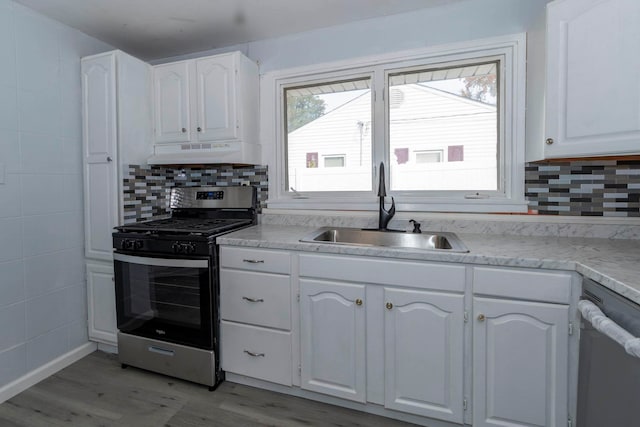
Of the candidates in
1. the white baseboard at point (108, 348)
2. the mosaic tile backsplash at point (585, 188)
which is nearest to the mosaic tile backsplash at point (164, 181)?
the white baseboard at point (108, 348)

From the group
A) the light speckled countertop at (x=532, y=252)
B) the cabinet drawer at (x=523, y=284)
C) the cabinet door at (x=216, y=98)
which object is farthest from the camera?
the cabinet door at (x=216, y=98)

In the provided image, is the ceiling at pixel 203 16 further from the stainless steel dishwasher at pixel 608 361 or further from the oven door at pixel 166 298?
the stainless steel dishwasher at pixel 608 361

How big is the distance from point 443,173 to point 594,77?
87 centimetres

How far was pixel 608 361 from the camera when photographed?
3.32ft

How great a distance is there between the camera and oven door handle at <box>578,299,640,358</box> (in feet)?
2.71

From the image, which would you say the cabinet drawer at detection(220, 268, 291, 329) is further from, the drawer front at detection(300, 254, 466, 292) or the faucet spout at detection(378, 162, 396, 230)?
the faucet spout at detection(378, 162, 396, 230)

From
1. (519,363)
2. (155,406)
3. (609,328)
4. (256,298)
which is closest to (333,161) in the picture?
(256,298)

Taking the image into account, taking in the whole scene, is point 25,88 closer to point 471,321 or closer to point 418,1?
point 418,1

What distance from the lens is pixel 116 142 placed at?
6.94 feet

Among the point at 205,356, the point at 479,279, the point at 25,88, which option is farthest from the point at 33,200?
the point at 479,279

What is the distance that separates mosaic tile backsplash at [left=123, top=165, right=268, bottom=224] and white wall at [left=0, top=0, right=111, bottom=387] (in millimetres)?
353

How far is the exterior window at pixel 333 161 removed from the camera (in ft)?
7.63

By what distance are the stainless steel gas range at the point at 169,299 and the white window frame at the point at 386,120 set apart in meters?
0.67

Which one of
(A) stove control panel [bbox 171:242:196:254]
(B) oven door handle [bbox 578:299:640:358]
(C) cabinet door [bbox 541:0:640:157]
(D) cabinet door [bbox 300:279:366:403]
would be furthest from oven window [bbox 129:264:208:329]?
(C) cabinet door [bbox 541:0:640:157]
